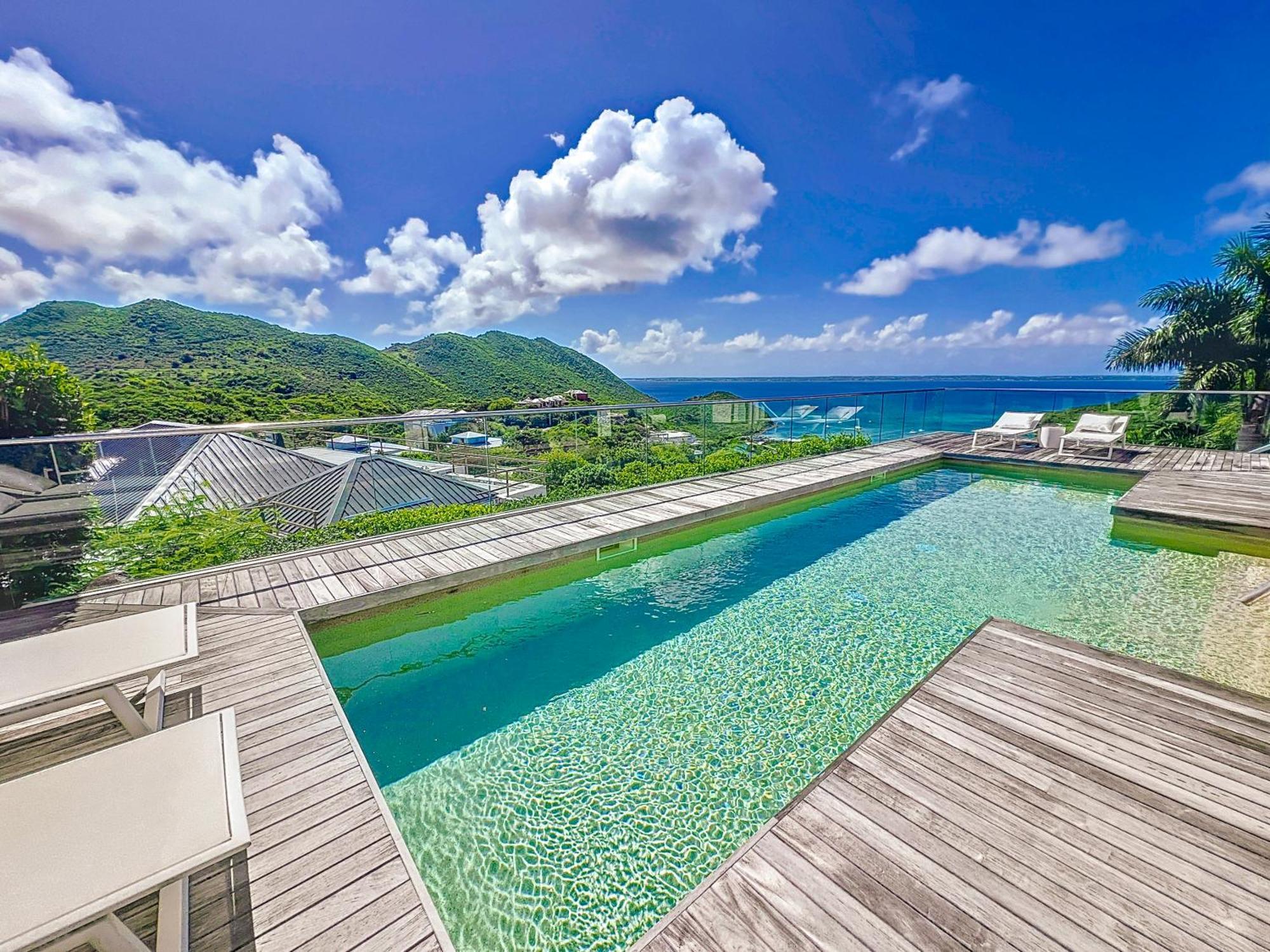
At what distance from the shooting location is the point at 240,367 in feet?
113

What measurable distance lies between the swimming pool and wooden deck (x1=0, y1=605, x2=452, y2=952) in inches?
19.5

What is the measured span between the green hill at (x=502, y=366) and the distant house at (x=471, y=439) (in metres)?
37.3

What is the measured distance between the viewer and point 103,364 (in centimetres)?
3256

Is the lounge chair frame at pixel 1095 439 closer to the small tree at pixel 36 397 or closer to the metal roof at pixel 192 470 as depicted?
the metal roof at pixel 192 470

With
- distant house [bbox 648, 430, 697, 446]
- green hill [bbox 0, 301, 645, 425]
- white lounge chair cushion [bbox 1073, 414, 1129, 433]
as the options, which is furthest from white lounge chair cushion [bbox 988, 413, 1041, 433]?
green hill [bbox 0, 301, 645, 425]

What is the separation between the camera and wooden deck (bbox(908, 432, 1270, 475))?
7.06m

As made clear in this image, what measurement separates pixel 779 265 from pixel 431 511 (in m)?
22.0

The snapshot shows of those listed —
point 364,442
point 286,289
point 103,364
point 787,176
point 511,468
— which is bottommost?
point 511,468

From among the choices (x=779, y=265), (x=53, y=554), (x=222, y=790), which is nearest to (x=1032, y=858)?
(x=222, y=790)

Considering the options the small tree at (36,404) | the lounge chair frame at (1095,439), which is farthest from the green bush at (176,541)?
the lounge chair frame at (1095,439)

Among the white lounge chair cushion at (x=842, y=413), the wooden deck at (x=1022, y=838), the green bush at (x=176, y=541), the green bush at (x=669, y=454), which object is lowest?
the wooden deck at (x=1022, y=838)

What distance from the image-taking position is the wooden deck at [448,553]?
10.9ft

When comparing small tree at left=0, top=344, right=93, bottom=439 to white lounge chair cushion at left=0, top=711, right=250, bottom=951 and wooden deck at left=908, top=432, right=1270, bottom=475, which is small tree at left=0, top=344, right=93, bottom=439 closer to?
white lounge chair cushion at left=0, top=711, right=250, bottom=951

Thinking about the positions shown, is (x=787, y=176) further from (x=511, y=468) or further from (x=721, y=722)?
(x=721, y=722)
